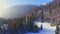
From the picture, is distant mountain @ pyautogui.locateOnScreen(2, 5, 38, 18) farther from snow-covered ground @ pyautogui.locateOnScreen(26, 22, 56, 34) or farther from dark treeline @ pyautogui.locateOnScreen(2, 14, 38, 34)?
snow-covered ground @ pyautogui.locateOnScreen(26, 22, 56, 34)

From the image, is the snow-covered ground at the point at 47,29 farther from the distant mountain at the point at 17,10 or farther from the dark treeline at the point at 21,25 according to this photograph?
the distant mountain at the point at 17,10

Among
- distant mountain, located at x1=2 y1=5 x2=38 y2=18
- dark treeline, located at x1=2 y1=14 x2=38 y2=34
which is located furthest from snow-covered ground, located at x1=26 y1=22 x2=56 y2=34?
distant mountain, located at x1=2 y1=5 x2=38 y2=18

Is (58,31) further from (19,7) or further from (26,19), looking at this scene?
(19,7)

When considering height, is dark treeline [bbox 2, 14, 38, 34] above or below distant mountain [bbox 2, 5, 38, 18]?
below

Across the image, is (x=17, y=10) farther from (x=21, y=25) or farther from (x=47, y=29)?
(x=47, y=29)

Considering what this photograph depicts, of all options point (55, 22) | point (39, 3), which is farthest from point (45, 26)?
point (39, 3)

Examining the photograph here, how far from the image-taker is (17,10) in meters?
1.07

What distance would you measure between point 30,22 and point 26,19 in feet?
0.15

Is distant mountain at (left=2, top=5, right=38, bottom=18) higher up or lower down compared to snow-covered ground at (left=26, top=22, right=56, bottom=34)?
higher up

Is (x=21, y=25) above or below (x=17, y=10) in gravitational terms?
below

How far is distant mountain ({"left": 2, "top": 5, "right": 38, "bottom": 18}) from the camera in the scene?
1059 mm

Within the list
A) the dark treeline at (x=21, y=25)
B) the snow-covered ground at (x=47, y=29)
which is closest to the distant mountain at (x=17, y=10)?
the dark treeline at (x=21, y=25)

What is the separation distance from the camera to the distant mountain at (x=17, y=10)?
1.06 meters

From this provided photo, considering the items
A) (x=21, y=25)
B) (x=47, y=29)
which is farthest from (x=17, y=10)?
(x=47, y=29)
